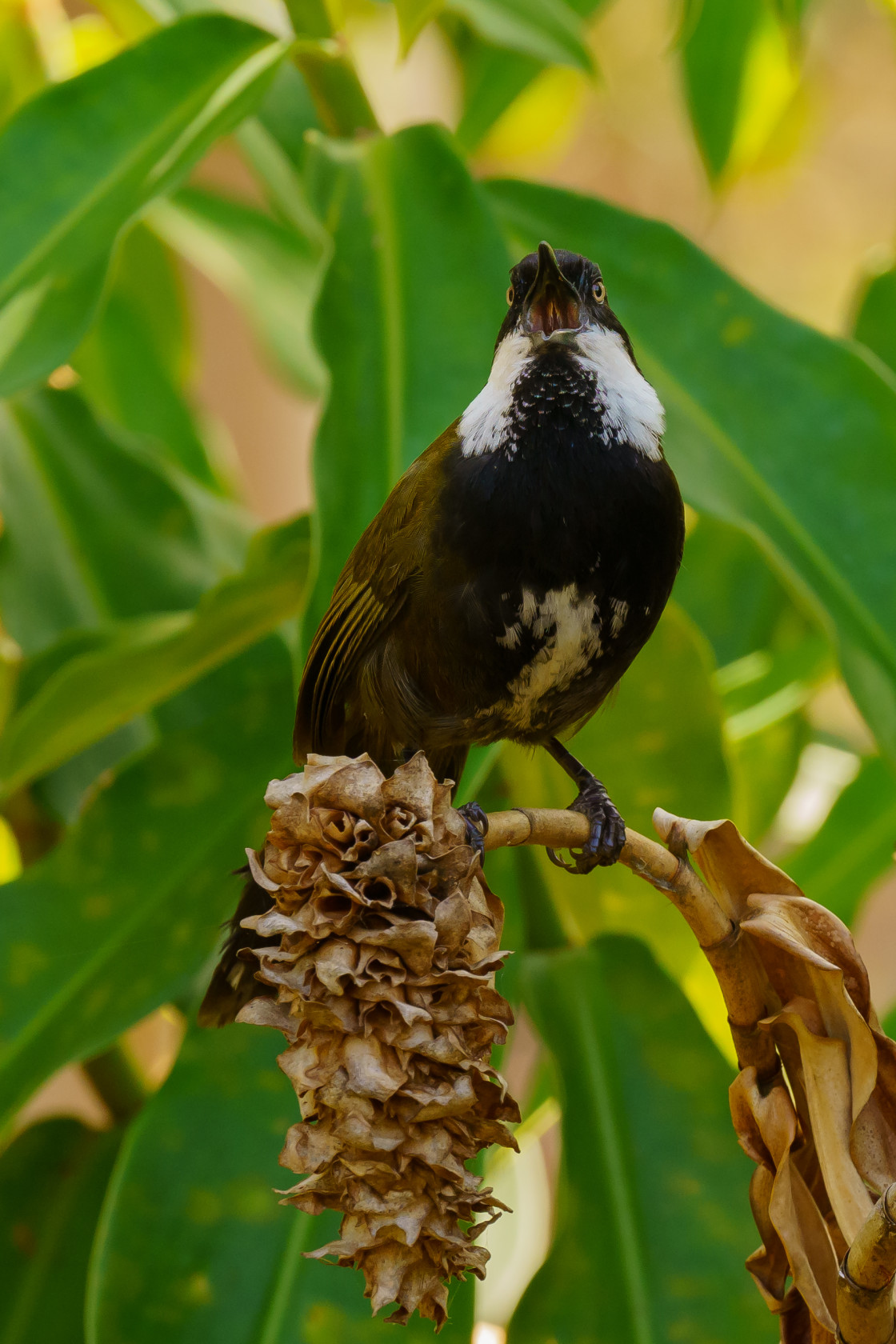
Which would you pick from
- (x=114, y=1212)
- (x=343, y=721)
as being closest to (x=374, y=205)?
(x=343, y=721)

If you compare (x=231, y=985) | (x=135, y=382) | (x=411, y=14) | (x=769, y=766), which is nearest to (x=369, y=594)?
(x=231, y=985)

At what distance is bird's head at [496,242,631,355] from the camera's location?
36.2 inches

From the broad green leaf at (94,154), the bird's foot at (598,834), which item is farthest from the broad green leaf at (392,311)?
the bird's foot at (598,834)

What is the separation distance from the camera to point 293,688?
1462mm

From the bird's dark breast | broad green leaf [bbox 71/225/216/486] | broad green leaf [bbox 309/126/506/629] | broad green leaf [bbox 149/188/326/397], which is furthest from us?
broad green leaf [bbox 71/225/216/486]

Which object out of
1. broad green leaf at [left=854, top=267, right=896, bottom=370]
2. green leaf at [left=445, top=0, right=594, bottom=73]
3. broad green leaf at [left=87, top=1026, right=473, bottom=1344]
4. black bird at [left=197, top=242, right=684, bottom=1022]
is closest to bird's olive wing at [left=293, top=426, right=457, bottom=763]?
black bird at [left=197, top=242, right=684, bottom=1022]

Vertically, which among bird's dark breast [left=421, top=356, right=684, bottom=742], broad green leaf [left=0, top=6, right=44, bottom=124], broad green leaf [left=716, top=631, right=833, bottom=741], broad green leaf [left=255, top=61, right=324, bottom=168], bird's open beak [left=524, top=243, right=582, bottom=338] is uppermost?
broad green leaf [left=0, top=6, right=44, bottom=124]

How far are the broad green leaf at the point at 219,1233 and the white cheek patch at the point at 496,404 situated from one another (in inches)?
23.8

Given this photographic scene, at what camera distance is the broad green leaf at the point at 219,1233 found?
44.5 inches

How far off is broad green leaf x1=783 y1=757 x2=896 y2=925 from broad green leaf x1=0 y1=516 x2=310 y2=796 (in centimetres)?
72

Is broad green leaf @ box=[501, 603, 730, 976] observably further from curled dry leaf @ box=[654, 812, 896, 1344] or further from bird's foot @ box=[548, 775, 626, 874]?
curled dry leaf @ box=[654, 812, 896, 1344]

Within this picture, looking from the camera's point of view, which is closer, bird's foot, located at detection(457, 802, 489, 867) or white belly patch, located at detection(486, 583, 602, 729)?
bird's foot, located at detection(457, 802, 489, 867)

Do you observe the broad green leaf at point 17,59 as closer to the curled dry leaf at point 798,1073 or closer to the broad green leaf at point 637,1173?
the broad green leaf at point 637,1173

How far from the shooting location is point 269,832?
1.95 ft
